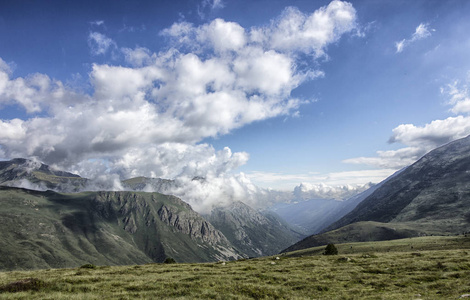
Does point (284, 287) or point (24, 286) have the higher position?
point (24, 286)

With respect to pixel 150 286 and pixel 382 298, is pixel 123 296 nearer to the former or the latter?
pixel 150 286

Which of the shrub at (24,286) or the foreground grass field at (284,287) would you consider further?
the shrub at (24,286)

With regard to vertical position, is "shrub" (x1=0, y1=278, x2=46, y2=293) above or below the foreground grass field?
above

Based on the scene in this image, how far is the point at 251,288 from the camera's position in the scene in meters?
21.8

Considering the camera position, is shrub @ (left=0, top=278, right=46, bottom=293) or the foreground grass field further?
shrub @ (left=0, top=278, right=46, bottom=293)

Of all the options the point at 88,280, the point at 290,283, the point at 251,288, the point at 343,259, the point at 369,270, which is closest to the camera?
the point at 251,288

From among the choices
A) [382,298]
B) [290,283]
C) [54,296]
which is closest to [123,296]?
[54,296]

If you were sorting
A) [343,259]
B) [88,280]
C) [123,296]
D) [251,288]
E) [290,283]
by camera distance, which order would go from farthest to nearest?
[343,259]
[88,280]
[290,283]
[251,288]
[123,296]

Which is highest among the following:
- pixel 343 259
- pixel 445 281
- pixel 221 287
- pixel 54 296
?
pixel 54 296

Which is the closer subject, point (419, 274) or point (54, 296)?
point (54, 296)

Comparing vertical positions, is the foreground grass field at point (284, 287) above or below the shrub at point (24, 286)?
below

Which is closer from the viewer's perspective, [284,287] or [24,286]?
[24,286]

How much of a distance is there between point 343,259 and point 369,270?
11.1 meters

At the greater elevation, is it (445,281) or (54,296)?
(54,296)
